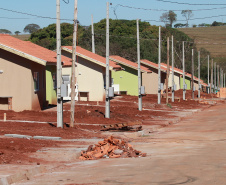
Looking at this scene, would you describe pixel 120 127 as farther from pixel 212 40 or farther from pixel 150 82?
pixel 212 40

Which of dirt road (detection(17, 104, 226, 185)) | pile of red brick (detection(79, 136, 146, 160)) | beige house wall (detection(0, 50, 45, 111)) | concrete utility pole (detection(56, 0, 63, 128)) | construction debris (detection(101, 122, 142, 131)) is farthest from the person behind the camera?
beige house wall (detection(0, 50, 45, 111))

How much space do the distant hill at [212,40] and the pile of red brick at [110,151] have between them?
451 feet

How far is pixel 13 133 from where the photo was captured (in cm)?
2106

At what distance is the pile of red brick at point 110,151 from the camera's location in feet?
53.6

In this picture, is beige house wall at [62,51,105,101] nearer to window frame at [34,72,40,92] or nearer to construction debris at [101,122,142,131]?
window frame at [34,72,40,92]

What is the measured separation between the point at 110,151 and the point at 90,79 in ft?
103

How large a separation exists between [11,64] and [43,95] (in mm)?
3968

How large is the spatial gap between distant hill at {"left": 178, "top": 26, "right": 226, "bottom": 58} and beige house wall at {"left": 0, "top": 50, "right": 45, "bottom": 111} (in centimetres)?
12315

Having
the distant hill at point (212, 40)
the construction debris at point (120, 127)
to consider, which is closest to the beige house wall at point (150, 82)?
the construction debris at point (120, 127)

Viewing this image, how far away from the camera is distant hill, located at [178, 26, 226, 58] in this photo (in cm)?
15612

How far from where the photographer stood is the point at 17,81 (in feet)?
105

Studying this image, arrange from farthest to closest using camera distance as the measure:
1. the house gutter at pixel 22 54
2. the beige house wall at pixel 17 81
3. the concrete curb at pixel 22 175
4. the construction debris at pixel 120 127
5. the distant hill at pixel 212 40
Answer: the distant hill at pixel 212 40 → the beige house wall at pixel 17 81 → the house gutter at pixel 22 54 → the construction debris at pixel 120 127 → the concrete curb at pixel 22 175

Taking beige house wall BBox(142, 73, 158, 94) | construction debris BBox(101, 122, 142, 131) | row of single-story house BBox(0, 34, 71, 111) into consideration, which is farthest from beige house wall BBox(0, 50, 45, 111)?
beige house wall BBox(142, 73, 158, 94)

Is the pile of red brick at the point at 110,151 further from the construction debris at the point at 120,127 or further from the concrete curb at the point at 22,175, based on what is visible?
the construction debris at the point at 120,127
